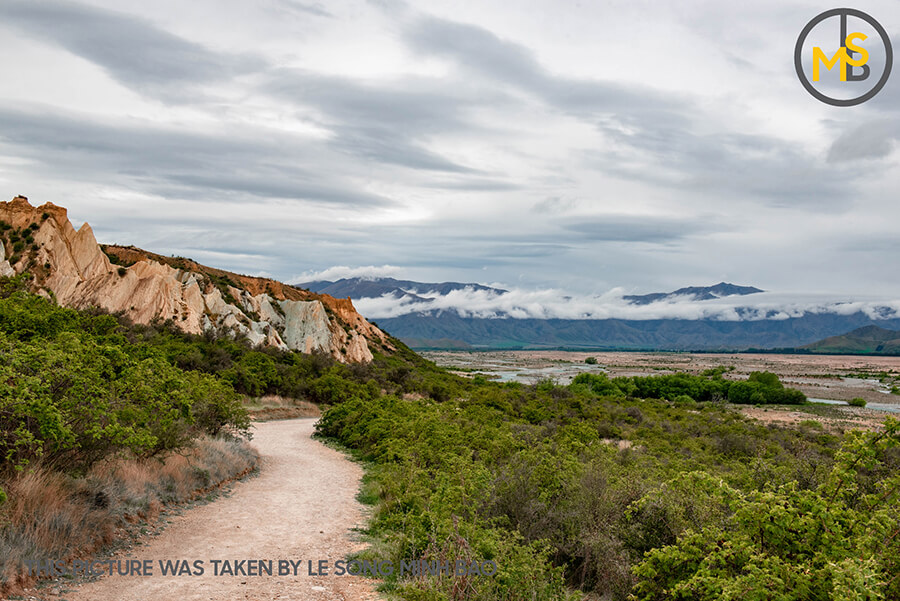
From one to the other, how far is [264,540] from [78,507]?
2914mm

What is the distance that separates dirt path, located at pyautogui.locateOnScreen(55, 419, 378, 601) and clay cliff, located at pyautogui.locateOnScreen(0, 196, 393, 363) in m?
30.3

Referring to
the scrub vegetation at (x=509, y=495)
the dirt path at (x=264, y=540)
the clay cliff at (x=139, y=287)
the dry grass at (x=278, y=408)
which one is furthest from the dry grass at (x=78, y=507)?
the clay cliff at (x=139, y=287)

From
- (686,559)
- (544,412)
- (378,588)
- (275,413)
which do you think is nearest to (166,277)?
(275,413)

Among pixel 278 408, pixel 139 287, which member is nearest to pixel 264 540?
pixel 278 408

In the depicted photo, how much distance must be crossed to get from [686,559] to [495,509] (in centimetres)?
576

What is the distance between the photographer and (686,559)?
5391mm

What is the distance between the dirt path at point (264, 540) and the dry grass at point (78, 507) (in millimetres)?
588

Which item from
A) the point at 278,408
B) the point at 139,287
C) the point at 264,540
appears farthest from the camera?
the point at 139,287

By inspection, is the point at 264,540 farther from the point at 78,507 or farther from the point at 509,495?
the point at 509,495

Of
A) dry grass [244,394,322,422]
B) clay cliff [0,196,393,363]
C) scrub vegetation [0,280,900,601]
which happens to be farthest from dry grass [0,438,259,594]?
clay cliff [0,196,393,363]

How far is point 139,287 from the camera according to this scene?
45.9 m

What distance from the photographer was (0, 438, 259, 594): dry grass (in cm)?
685

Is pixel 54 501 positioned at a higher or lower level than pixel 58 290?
lower

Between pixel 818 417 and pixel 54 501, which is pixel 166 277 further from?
pixel 818 417
